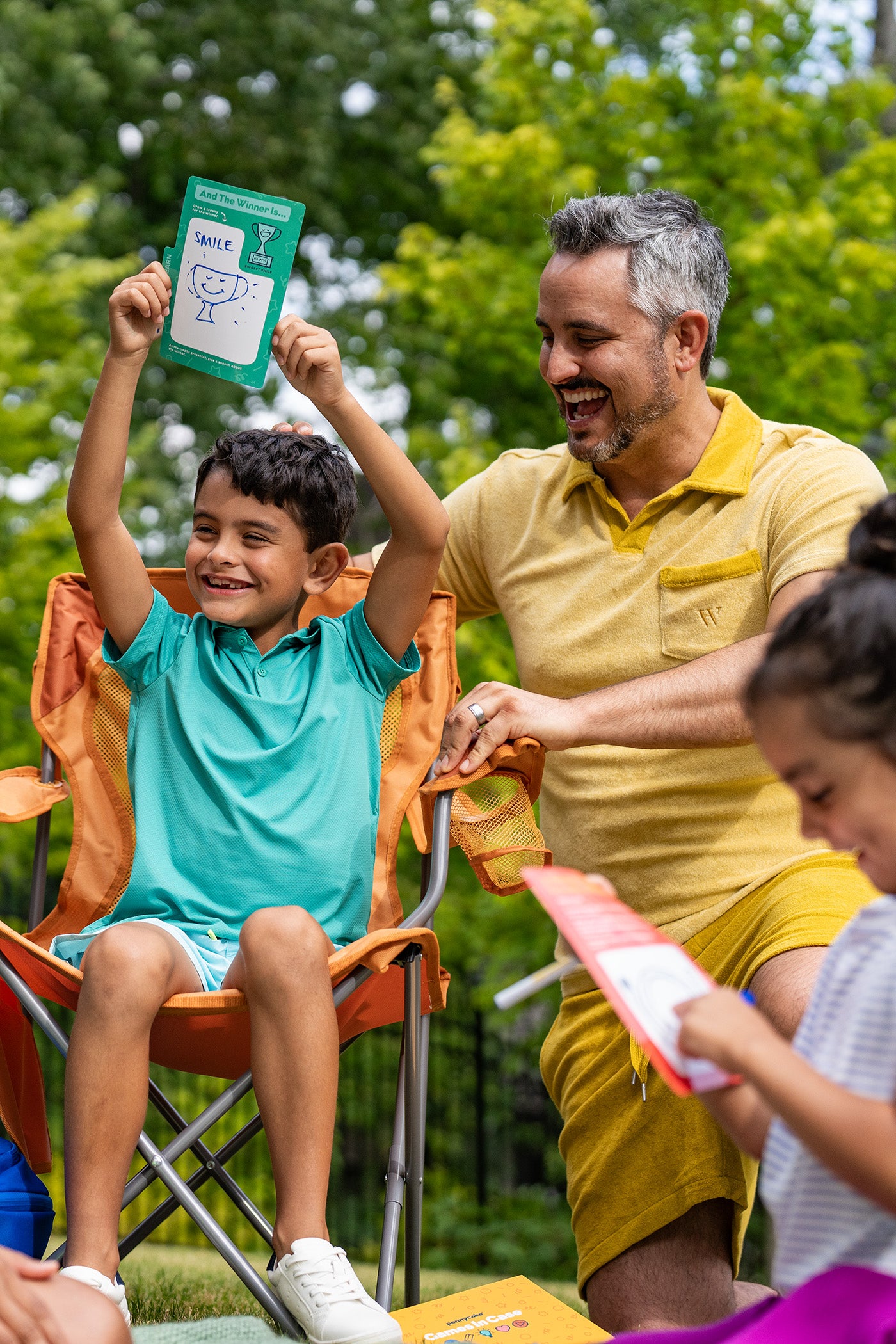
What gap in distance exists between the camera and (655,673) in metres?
2.46

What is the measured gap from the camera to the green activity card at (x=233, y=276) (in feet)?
7.64

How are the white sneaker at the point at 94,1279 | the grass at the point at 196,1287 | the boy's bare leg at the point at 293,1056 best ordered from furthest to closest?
the grass at the point at 196,1287 < the boy's bare leg at the point at 293,1056 < the white sneaker at the point at 94,1279

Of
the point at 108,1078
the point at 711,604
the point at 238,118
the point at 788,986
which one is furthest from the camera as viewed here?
the point at 238,118

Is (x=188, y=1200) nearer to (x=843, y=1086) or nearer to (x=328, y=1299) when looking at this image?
(x=328, y=1299)

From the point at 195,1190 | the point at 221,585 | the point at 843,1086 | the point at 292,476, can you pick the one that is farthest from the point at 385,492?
the point at 843,1086

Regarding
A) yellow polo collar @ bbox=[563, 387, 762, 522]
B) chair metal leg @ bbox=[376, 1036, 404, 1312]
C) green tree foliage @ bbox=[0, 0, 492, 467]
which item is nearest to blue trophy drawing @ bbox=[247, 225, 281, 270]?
yellow polo collar @ bbox=[563, 387, 762, 522]

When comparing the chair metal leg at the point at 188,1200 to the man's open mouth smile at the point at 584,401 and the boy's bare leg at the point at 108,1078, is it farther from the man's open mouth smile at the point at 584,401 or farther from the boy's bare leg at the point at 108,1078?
the man's open mouth smile at the point at 584,401

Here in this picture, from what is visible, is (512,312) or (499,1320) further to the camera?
(512,312)

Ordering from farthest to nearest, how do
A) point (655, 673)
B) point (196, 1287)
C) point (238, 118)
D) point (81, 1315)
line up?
point (238, 118) < point (196, 1287) < point (655, 673) < point (81, 1315)

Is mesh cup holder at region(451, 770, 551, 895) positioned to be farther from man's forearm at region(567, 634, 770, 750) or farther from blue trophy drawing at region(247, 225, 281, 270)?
blue trophy drawing at region(247, 225, 281, 270)

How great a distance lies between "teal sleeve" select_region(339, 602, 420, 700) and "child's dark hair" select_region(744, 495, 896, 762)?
1.44 m

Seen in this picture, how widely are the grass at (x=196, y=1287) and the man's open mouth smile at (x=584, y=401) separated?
171 centimetres

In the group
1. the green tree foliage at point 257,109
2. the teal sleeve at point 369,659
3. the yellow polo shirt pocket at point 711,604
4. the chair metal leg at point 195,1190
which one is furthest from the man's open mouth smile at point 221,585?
the green tree foliage at point 257,109

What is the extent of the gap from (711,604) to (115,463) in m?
1.13
